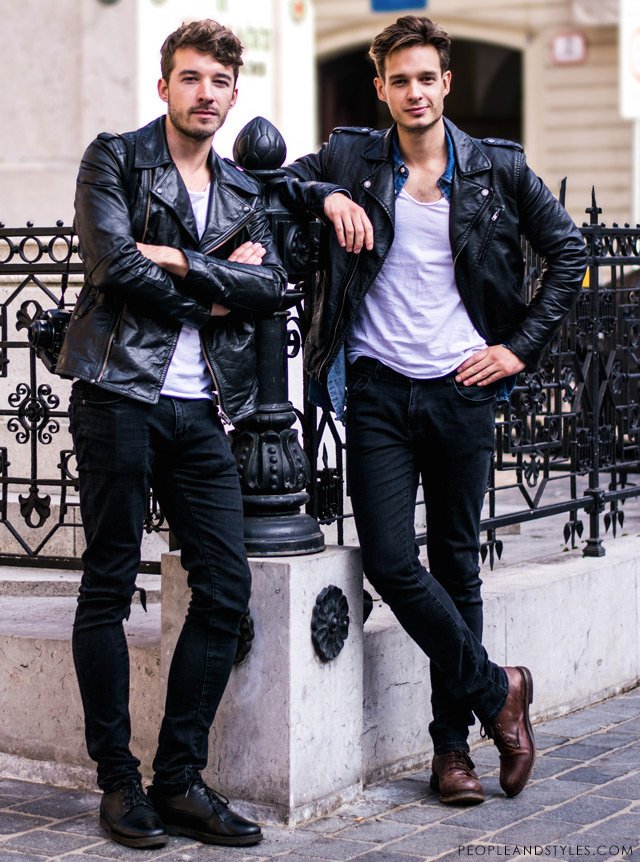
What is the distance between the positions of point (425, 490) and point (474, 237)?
77 centimetres

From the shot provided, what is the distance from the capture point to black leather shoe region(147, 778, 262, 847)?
15.4ft

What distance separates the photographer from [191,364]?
4680 mm

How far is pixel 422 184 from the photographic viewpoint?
16.6 ft

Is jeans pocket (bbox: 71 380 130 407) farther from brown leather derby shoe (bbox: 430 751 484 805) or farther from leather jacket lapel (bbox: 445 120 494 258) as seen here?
brown leather derby shoe (bbox: 430 751 484 805)

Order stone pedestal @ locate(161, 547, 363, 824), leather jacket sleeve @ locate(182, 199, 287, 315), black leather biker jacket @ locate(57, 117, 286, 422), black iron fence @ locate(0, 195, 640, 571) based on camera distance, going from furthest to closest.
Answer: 1. black iron fence @ locate(0, 195, 640, 571)
2. stone pedestal @ locate(161, 547, 363, 824)
3. leather jacket sleeve @ locate(182, 199, 287, 315)
4. black leather biker jacket @ locate(57, 117, 286, 422)

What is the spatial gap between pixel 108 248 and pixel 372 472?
108cm

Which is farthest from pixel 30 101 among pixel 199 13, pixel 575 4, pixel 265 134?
pixel 575 4

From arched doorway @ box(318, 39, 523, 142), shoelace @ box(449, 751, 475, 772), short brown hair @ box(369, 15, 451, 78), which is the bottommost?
shoelace @ box(449, 751, 475, 772)

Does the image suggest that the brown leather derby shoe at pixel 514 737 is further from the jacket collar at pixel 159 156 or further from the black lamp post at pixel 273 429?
the jacket collar at pixel 159 156

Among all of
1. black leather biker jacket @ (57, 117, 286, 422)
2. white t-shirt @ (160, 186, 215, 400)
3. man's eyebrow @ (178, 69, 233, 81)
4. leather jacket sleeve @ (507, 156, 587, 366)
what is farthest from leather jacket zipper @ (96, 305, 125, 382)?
leather jacket sleeve @ (507, 156, 587, 366)

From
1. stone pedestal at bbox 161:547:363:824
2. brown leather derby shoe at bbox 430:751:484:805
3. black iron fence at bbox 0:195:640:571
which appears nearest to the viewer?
stone pedestal at bbox 161:547:363:824

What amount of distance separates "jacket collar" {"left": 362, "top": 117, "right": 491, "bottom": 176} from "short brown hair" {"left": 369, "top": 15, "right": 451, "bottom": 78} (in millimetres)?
204

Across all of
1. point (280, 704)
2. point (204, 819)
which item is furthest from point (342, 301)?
point (204, 819)

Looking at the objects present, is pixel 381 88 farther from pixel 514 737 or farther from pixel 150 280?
pixel 514 737
